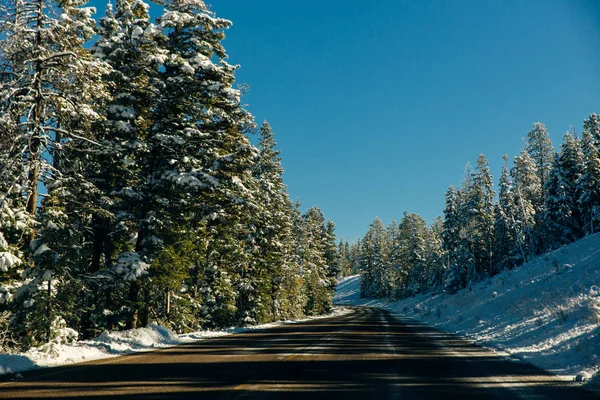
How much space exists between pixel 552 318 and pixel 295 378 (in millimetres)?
14093

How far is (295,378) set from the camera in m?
8.65

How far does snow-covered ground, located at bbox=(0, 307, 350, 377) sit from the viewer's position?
33.9ft

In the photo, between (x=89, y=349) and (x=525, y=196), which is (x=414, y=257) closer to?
(x=525, y=196)

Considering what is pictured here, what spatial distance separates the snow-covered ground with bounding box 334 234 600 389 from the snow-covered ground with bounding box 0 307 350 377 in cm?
1222

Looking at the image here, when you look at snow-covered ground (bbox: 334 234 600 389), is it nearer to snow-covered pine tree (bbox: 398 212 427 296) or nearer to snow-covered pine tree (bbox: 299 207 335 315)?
snow-covered pine tree (bbox: 299 207 335 315)

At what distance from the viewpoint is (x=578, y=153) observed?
58.2 m

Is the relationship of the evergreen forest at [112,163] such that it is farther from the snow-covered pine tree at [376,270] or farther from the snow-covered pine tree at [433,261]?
the snow-covered pine tree at [376,270]

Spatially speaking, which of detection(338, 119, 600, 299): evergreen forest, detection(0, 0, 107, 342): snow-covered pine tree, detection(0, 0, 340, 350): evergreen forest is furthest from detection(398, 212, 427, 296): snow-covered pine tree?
detection(0, 0, 107, 342): snow-covered pine tree

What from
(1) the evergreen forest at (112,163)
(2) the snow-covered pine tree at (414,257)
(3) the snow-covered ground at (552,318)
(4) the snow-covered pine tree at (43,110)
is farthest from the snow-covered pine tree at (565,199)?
(4) the snow-covered pine tree at (43,110)

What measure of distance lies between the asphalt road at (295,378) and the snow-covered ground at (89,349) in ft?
3.04

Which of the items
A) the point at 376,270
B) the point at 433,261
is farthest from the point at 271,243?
the point at 376,270

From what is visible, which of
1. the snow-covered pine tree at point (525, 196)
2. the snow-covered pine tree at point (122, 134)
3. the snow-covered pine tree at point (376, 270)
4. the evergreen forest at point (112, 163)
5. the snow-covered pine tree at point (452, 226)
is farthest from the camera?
the snow-covered pine tree at point (376, 270)

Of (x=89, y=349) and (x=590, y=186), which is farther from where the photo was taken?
(x=590, y=186)

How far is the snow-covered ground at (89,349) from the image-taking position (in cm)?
1034
